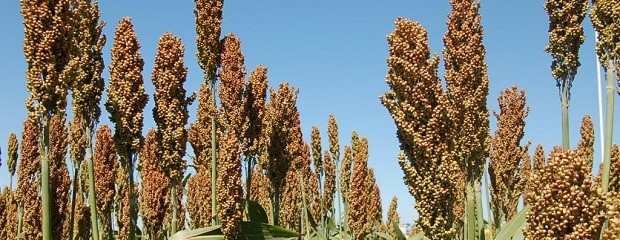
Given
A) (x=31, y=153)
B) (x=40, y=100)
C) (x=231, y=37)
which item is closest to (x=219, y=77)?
(x=231, y=37)

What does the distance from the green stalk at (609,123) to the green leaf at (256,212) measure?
5.65 meters

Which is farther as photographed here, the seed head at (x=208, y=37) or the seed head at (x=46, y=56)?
the seed head at (x=208, y=37)

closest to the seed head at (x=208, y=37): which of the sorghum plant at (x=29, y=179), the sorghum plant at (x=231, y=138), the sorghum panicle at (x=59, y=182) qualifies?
the sorghum plant at (x=231, y=138)

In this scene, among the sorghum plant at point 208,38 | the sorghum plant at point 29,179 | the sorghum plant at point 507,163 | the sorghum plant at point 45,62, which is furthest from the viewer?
the sorghum plant at point 507,163

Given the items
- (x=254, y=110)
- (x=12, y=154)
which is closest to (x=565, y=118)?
(x=254, y=110)

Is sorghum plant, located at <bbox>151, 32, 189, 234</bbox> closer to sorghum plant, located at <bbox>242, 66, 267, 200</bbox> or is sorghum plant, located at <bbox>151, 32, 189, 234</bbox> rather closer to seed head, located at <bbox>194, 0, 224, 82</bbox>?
seed head, located at <bbox>194, 0, 224, 82</bbox>

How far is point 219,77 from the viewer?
10.9 metres

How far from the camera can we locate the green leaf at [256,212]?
1092cm

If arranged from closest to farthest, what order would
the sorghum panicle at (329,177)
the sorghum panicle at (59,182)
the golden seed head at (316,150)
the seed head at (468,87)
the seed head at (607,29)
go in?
the seed head at (607,29) < the seed head at (468,87) < the sorghum panicle at (59,182) < the golden seed head at (316,150) < the sorghum panicle at (329,177)

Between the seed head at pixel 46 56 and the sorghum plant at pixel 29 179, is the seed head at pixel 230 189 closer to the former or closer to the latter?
the seed head at pixel 46 56

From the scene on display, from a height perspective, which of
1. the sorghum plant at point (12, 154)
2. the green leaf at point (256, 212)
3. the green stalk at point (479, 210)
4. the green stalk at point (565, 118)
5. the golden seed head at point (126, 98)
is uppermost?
the sorghum plant at point (12, 154)

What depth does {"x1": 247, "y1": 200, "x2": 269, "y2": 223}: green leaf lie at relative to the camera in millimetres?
10922

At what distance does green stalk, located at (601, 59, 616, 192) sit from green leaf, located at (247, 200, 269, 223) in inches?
223

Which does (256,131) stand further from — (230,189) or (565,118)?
(565,118)
